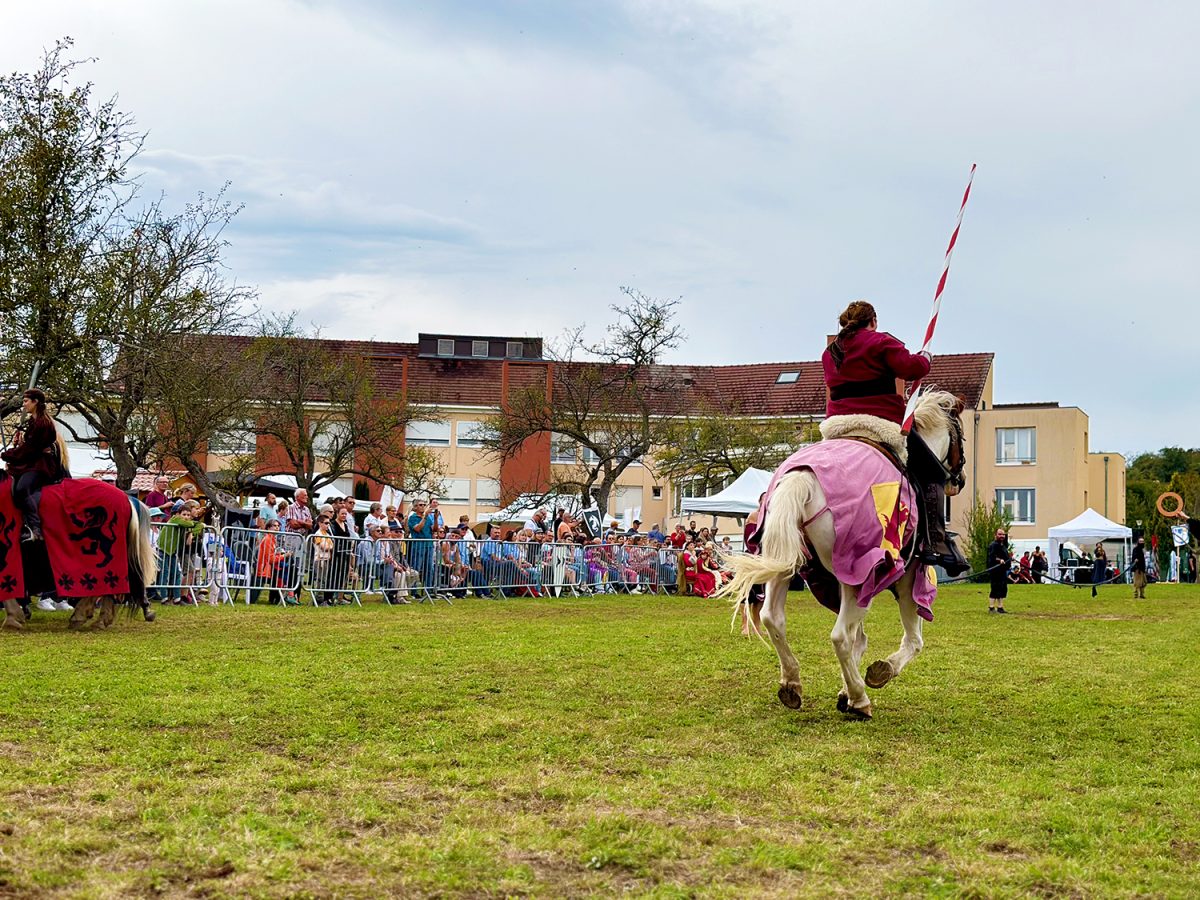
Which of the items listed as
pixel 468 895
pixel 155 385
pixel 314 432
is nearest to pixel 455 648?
pixel 468 895

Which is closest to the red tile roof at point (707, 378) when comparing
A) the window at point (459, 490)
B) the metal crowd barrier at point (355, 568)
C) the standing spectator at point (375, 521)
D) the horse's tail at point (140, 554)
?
the window at point (459, 490)

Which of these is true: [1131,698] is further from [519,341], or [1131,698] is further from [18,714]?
[519,341]

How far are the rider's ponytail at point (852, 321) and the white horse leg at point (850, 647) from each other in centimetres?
168

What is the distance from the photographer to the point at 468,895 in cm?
400

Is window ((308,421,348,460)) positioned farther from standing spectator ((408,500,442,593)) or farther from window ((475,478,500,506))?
standing spectator ((408,500,442,593))

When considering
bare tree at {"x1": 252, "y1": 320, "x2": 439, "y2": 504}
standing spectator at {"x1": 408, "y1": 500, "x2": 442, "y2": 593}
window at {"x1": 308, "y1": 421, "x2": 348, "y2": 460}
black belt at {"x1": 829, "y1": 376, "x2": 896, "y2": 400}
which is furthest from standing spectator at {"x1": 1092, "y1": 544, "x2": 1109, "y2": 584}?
black belt at {"x1": 829, "y1": 376, "x2": 896, "y2": 400}

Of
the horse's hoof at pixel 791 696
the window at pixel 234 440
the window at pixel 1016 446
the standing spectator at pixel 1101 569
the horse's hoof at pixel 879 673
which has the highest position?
the window at pixel 1016 446

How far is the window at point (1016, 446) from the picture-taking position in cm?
6619

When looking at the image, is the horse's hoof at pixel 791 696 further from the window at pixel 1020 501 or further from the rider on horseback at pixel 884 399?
the window at pixel 1020 501

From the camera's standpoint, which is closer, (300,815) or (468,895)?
(468,895)

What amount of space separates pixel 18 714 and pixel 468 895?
4.29 m

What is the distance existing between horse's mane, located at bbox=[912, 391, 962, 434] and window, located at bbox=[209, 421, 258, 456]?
88.4 ft

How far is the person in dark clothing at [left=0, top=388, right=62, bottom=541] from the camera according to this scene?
1284cm

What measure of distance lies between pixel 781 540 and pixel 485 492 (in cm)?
6302
